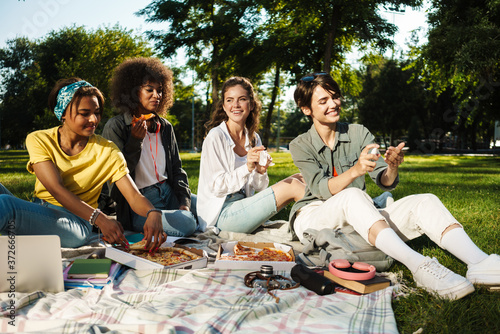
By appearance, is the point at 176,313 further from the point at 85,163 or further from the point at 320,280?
the point at 85,163

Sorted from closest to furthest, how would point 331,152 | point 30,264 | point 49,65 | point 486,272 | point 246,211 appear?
1. point 30,264
2. point 486,272
3. point 331,152
4. point 246,211
5. point 49,65

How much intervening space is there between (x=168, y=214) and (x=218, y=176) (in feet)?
2.02

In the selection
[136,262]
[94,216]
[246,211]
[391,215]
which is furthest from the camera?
[246,211]

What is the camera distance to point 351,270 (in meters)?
2.91

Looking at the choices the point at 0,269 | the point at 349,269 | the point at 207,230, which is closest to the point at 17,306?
the point at 0,269

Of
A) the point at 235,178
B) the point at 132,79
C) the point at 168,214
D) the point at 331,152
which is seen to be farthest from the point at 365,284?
the point at 132,79

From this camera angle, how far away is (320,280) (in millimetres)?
2801

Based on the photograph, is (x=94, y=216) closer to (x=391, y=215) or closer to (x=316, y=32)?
(x=391, y=215)

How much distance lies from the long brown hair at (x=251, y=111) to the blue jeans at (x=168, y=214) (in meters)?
0.87

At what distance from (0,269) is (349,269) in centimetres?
212

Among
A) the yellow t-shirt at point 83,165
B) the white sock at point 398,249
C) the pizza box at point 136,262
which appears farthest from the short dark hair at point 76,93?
the white sock at point 398,249

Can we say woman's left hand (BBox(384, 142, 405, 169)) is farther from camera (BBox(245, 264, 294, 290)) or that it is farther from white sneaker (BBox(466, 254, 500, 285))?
camera (BBox(245, 264, 294, 290))

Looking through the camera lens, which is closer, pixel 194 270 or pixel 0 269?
pixel 0 269

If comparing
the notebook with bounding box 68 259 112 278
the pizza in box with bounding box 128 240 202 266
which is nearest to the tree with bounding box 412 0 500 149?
the pizza in box with bounding box 128 240 202 266
